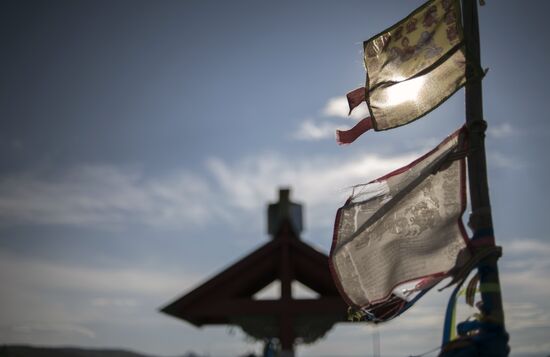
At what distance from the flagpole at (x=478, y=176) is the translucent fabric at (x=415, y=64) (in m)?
0.09

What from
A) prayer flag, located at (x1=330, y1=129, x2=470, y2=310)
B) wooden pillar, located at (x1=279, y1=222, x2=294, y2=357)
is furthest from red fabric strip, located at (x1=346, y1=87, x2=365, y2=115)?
wooden pillar, located at (x1=279, y1=222, x2=294, y2=357)

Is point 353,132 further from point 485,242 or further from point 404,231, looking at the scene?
point 485,242

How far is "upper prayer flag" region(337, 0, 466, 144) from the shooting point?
4.13 meters

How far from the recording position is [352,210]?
14.5 feet

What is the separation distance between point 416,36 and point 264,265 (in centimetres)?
733

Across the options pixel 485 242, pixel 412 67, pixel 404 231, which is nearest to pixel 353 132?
pixel 412 67

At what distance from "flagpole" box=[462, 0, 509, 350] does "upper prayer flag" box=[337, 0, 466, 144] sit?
3.5 inches

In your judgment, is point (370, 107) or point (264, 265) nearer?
point (370, 107)

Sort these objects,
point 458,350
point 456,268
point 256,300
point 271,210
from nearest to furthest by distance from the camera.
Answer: point 458,350, point 456,268, point 256,300, point 271,210

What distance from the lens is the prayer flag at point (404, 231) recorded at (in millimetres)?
3836

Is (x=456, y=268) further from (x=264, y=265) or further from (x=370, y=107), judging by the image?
(x=264, y=265)

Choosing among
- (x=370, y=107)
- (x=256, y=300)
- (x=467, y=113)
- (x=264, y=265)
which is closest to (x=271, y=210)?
(x=264, y=265)

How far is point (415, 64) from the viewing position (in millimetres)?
4371

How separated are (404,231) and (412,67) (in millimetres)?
1489
